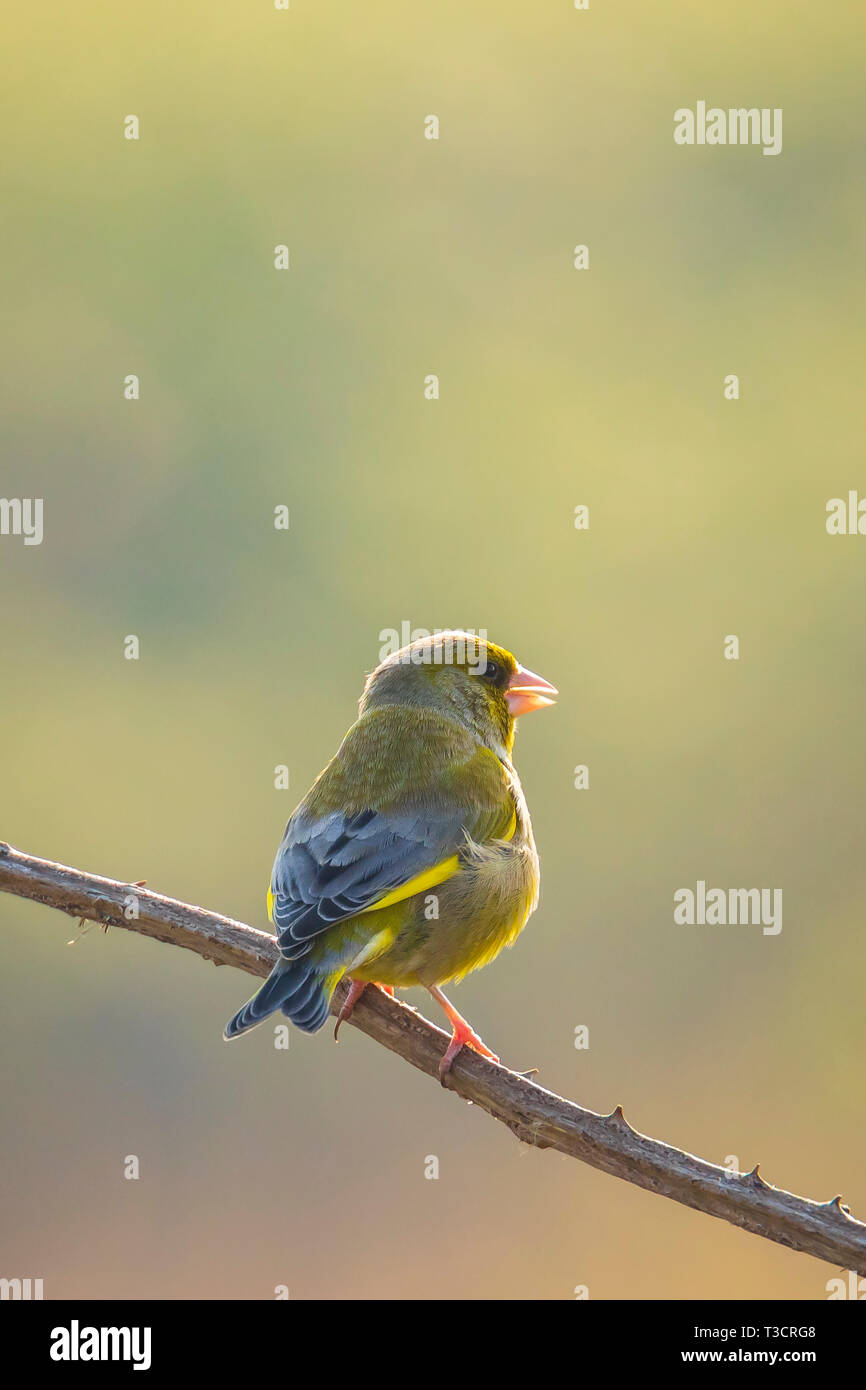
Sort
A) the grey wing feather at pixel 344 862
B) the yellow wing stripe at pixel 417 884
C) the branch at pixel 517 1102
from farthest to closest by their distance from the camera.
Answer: the yellow wing stripe at pixel 417 884 < the grey wing feather at pixel 344 862 < the branch at pixel 517 1102

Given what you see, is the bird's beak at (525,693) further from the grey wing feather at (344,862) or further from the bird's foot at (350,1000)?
the bird's foot at (350,1000)

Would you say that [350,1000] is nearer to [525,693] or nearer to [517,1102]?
[517,1102]

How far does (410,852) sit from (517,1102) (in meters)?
0.81

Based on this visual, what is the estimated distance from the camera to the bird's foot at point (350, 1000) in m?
4.02

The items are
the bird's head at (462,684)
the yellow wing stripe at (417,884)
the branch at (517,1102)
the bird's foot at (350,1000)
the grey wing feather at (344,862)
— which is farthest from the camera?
the bird's head at (462,684)

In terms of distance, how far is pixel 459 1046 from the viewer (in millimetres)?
3781

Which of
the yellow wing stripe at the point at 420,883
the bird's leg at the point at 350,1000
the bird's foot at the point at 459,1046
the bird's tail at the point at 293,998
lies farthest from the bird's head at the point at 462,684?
the bird's tail at the point at 293,998

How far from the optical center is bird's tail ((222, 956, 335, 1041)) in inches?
136

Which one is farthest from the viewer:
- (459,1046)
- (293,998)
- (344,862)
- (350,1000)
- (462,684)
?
(462,684)

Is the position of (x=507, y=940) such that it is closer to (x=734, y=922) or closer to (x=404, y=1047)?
(x=404, y=1047)

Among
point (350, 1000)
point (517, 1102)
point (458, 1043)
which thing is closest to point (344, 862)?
point (350, 1000)

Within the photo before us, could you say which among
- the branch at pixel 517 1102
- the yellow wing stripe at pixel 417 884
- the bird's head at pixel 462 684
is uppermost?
the bird's head at pixel 462 684

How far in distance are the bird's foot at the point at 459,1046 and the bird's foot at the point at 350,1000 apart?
13.8 inches

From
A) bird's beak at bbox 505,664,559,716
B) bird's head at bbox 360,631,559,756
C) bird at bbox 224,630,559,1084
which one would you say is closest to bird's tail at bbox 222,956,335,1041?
bird at bbox 224,630,559,1084
